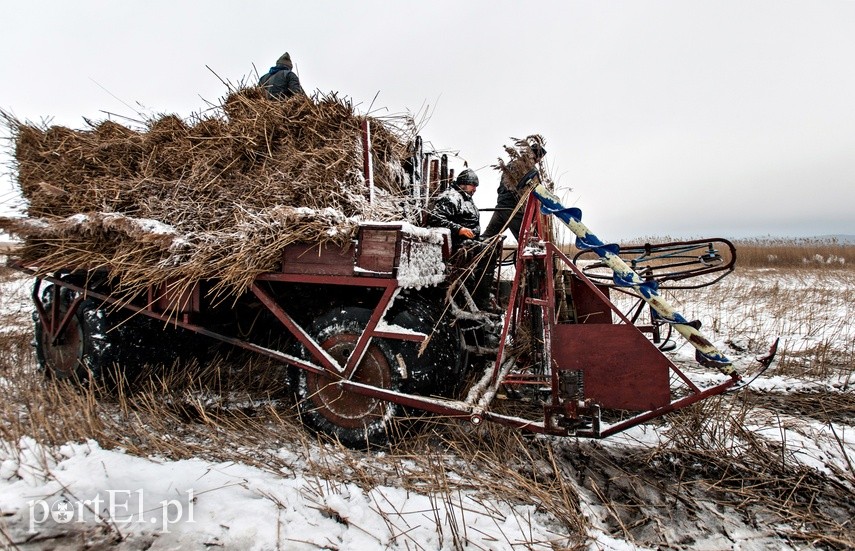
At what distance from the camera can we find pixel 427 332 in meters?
3.13

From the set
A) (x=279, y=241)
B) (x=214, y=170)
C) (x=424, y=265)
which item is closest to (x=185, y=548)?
(x=279, y=241)

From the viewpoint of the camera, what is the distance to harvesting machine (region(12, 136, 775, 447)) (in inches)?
106

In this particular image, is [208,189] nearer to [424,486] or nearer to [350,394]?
[350,394]

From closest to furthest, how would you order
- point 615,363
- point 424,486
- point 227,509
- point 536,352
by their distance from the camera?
point 227,509, point 424,486, point 615,363, point 536,352

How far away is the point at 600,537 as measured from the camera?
7.02 feet

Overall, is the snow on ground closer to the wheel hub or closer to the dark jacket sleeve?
the wheel hub

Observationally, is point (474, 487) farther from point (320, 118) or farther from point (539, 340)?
point (320, 118)

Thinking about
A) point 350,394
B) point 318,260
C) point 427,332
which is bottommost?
point 350,394

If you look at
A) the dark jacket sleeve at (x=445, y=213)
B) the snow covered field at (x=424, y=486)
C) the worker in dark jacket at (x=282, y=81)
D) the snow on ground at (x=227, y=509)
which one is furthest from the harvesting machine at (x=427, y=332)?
the worker in dark jacket at (x=282, y=81)

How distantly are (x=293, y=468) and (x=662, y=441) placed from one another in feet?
8.17

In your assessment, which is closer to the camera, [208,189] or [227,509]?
[227,509]

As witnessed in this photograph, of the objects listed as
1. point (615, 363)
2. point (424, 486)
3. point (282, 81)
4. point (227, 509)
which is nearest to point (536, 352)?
point (615, 363)

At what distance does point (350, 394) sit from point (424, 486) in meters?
0.97

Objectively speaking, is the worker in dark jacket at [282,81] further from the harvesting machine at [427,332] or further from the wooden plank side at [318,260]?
the wooden plank side at [318,260]
